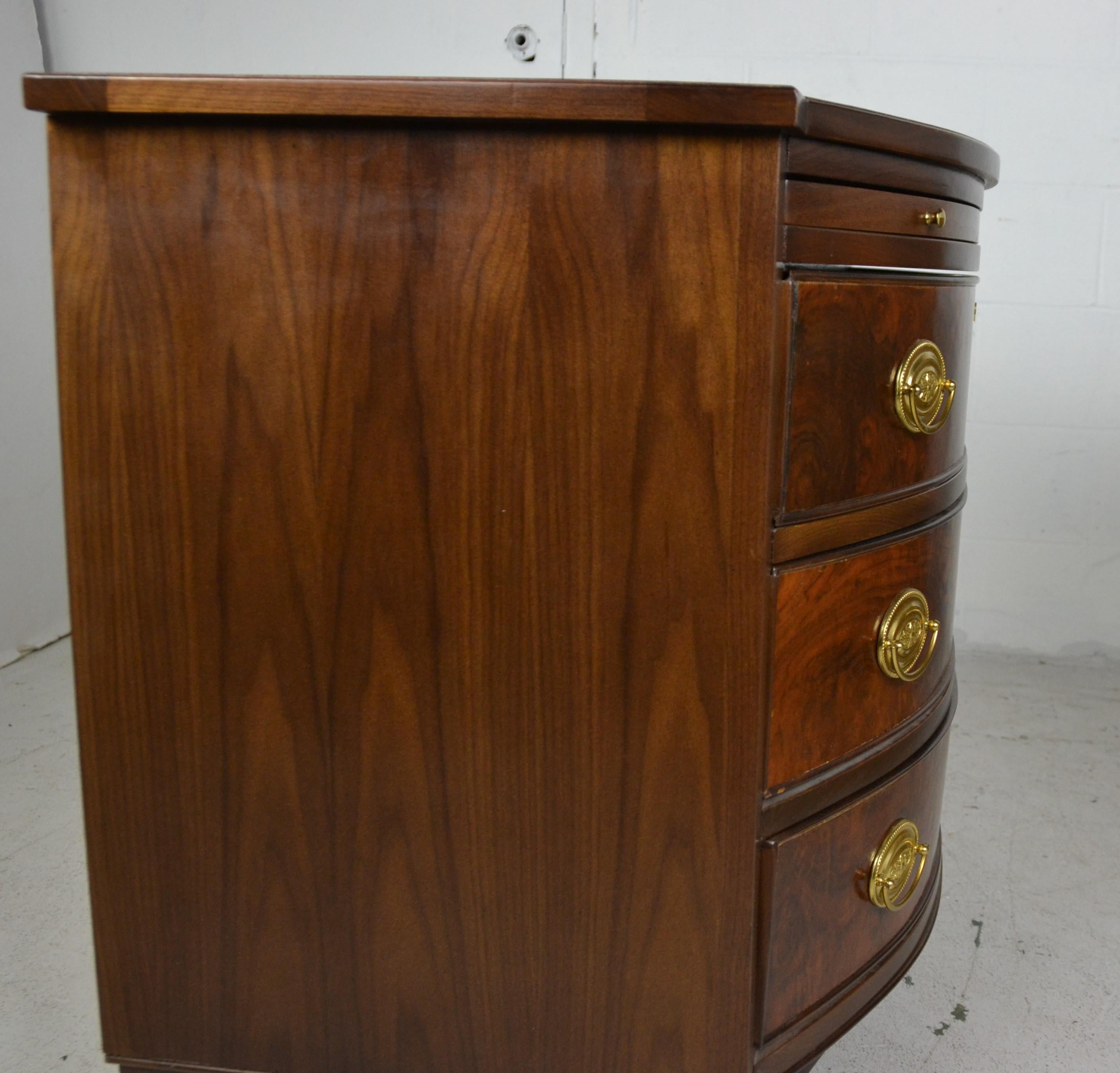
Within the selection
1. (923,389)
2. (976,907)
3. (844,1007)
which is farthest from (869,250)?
(976,907)

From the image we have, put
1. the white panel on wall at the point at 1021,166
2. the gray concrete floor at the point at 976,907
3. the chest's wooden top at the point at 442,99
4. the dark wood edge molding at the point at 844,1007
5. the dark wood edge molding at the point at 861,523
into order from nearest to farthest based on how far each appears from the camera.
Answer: the chest's wooden top at the point at 442,99, the dark wood edge molding at the point at 861,523, the dark wood edge molding at the point at 844,1007, the gray concrete floor at the point at 976,907, the white panel on wall at the point at 1021,166

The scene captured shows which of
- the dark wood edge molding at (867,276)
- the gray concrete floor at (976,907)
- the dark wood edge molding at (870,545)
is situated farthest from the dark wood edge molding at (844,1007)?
the dark wood edge molding at (867,276)

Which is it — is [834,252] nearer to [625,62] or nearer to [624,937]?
[624,937]

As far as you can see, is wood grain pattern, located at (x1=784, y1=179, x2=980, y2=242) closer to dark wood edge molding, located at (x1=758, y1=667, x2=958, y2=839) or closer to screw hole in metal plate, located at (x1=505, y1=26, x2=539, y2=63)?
dark wood edge molding, located at (x1=758, y1=667, x2=958, y2=839)

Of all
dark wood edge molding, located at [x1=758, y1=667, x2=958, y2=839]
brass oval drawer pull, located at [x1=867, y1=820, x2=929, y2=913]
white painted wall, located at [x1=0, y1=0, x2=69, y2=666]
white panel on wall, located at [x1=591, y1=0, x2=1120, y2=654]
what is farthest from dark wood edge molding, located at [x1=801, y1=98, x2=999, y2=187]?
white painted wall, located at [x1=0, y1=0, x2=69, y2=666]

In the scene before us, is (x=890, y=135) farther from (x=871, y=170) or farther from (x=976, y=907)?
(x=976, y=907)

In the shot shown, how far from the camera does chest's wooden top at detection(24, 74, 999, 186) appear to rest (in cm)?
75

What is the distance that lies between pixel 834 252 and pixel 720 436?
173 mm

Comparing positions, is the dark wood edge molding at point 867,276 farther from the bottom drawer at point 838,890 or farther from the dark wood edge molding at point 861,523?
the bottom drawer at point 838,890

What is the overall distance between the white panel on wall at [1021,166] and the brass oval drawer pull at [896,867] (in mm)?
1638

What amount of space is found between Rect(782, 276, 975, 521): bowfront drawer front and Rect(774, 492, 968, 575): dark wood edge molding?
0.04m

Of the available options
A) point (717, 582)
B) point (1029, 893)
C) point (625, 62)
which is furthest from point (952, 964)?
point (625, 62)

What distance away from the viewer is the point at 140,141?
2.63ft

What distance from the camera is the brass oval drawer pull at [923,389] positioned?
924 millimetres
